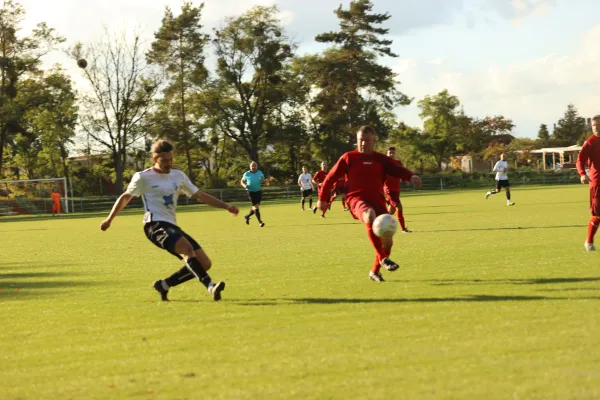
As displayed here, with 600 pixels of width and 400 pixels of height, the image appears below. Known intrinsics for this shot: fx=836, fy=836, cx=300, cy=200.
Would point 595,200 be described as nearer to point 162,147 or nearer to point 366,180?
point 366,180

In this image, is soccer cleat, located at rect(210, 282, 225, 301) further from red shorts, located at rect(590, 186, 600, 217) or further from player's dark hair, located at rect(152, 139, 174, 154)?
red shorts, located at rect(590, 186, 600, 217)

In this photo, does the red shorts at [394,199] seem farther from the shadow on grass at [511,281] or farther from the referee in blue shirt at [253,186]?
the shadow on grass at [511,281]

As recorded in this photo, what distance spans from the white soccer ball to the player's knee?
0.38 m

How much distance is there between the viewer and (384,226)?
9.46m

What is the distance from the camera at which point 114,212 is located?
9.07 metres

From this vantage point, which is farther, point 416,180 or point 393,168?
point 393,168

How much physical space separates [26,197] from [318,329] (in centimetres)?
4973

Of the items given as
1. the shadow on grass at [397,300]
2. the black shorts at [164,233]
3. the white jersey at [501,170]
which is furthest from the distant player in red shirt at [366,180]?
the white jersey at [501,170]

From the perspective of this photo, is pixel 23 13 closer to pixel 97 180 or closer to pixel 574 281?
pixel 97 180

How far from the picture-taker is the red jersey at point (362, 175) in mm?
10352

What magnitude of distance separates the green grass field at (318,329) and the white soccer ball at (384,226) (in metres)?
0.63

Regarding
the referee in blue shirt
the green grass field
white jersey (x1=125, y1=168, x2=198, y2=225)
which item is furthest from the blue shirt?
white jersey (x1=125, y1=168, x2=198, y2=225)

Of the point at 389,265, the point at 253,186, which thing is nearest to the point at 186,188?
the point at 389,265

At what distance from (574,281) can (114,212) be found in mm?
5131
